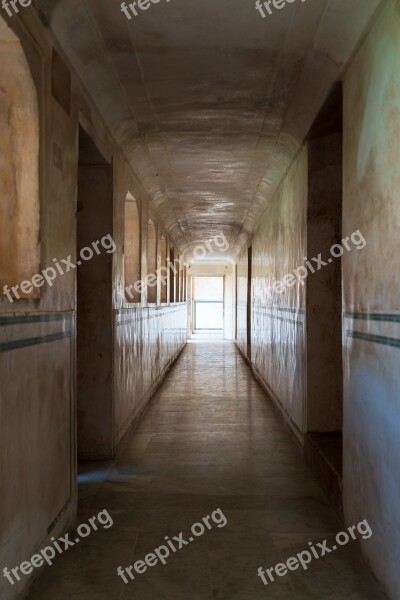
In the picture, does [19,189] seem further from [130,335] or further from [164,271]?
[164,271]

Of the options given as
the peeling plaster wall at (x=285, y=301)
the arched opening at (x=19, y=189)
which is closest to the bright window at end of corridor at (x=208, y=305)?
the peeling plaster wall at (x=285, y=301)

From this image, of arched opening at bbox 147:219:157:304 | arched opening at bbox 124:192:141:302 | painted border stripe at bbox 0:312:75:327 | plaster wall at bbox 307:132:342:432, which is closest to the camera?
painted border stripe at bbox 0:312:75:327

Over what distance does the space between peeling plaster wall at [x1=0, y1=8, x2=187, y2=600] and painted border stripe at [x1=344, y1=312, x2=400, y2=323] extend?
188 cm

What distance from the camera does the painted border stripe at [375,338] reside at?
291cm

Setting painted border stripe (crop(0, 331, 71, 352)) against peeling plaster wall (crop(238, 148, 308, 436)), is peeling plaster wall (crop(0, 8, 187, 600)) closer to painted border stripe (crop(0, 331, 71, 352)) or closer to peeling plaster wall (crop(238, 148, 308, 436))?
painted border stripe (crop(0, 331, 71, 352))

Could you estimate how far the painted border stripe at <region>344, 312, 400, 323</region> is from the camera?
2.91 meters

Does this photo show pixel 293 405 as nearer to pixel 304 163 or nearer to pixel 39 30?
pixel 304 163

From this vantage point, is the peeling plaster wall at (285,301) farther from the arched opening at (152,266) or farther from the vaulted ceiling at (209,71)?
the arched opening at (152,266)

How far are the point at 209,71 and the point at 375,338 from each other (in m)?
2.56

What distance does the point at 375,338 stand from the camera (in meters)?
3.25

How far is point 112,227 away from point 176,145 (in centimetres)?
156

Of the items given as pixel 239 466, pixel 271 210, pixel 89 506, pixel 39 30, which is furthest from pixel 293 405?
pixel 39 30

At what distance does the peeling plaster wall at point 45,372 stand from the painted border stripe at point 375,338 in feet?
6.17

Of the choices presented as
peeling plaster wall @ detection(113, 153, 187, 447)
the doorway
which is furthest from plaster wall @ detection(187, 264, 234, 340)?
the doorway
